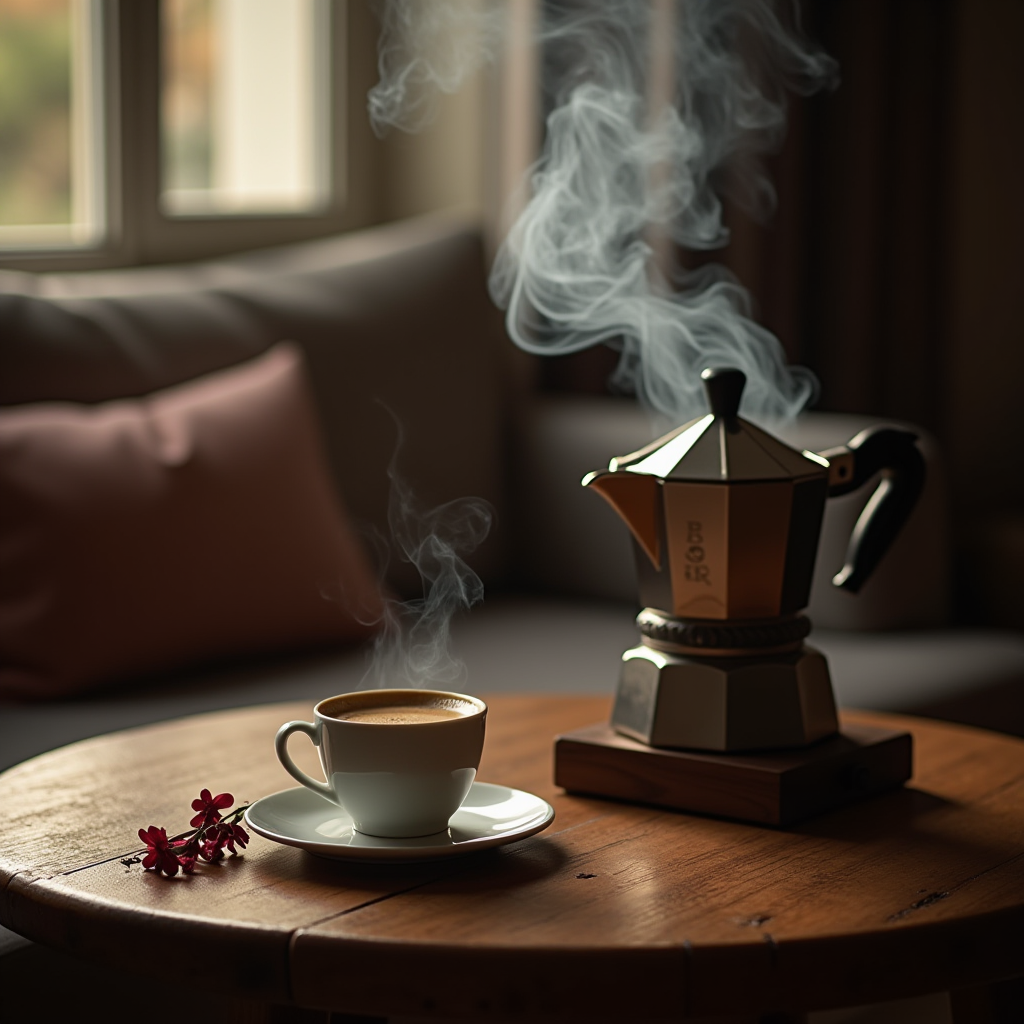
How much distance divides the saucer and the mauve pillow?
2.50ft

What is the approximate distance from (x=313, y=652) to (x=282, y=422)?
0.98ft

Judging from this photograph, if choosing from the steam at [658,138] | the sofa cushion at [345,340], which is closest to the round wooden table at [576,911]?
the sofa cushion at [345,340]

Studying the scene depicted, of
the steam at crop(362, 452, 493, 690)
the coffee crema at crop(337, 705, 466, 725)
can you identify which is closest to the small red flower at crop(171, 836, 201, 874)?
the coffee crema at crop(337, 705, 466, 725)

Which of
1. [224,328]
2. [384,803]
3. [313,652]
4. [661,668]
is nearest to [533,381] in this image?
[224,328]

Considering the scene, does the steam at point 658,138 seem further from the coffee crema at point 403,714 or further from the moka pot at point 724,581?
the coffee crema at point 403,714

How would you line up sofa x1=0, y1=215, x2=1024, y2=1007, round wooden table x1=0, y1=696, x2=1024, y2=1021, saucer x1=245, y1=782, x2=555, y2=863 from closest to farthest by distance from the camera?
1. round wooden table x1=0, y1=696, x2=1024, y2=1021
2. saucer x1=245, y1=782, x2=555, y2=863
3. sofa x1=0, y1=215, x2=1024, y2=1007

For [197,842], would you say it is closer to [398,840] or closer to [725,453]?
[398,840]

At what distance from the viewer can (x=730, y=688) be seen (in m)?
1.08

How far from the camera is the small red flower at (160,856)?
Result: 3.00 feet

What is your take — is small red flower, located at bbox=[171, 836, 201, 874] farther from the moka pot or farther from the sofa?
the sofa

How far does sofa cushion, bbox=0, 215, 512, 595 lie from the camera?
195 centimetres

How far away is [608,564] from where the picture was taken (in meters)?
2.33

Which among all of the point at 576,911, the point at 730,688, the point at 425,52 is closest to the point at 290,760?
the point at 576,911

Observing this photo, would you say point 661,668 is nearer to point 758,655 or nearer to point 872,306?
point 758,655
